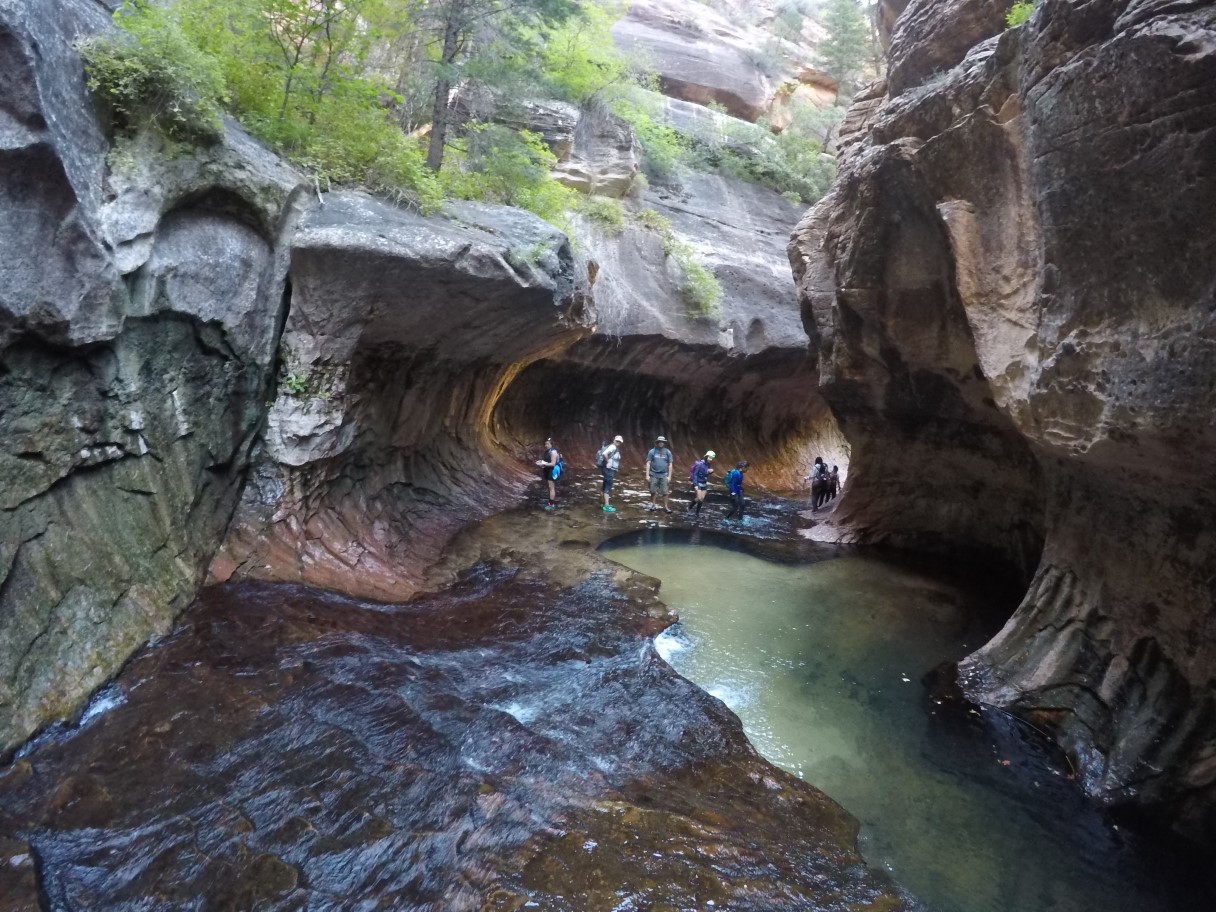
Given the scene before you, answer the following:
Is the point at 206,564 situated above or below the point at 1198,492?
below

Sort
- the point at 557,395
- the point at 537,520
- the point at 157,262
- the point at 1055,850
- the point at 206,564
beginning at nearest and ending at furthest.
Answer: the point at 1055,850 < the point at 157,262 < the point at 206,564 < the point at 537,520 < the point at 557,395

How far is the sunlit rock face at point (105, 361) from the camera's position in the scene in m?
5.45

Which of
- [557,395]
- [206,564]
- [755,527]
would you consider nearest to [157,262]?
[206,564]

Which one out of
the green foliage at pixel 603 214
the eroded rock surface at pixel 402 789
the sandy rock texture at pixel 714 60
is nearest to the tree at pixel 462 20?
the green foliage at pixel 603 214

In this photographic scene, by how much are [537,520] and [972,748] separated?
8.10 m

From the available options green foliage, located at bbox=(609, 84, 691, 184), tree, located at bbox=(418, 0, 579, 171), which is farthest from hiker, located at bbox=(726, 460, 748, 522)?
green foliage, located at bbox=(609, 84, 691, 184)

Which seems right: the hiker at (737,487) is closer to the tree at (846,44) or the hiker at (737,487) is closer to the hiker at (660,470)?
the hiker at (660,470)

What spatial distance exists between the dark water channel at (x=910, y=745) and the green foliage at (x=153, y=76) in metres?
7.89

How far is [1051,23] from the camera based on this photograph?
5633mm

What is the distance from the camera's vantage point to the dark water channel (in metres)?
4.72

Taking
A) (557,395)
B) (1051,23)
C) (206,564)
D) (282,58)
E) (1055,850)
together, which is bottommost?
(1055,850)

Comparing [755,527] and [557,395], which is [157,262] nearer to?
[755,527]

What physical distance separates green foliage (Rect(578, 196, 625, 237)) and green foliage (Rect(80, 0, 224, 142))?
12.7m

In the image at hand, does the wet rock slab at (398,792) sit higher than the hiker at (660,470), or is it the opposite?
the hiker at (660,470)
